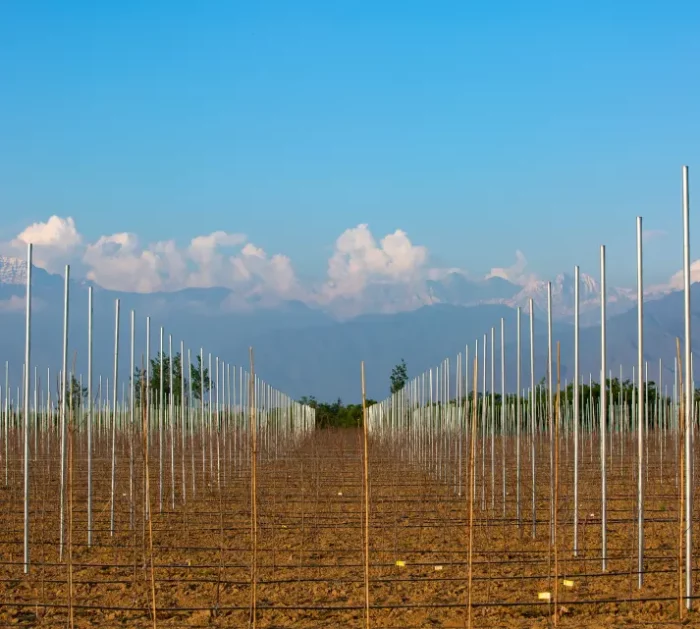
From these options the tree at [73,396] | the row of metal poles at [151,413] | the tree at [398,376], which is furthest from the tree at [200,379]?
the tree at [398,376]

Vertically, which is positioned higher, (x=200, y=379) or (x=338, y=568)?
(x=200, y=379)

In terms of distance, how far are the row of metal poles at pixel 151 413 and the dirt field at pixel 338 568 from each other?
517 mm

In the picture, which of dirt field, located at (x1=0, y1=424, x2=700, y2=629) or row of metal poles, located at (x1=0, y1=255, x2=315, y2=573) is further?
row of metal poles, located at (x1=0, y1=255, x2=315, y2=573)

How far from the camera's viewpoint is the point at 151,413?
17.0m

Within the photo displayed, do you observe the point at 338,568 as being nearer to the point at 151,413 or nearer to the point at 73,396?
the point at 73,396

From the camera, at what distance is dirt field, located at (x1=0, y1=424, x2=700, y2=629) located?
268 inches

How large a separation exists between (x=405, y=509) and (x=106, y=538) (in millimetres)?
3982

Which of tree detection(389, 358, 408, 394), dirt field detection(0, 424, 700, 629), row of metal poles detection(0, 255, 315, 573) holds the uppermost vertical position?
tree detection(389, 358, 408, 394)

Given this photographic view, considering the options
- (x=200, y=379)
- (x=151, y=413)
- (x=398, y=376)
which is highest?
(x=398, y=376)

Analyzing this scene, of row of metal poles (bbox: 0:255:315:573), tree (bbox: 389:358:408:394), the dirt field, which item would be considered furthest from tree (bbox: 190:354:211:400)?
tree (bbox: 389:358:408:394)

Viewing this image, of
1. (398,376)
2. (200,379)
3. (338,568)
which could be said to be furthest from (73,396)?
(398,376)

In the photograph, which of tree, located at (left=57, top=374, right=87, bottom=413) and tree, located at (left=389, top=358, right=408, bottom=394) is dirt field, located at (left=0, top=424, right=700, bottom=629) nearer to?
tree, located at (left=57, top=374, right=87, bottom=413)

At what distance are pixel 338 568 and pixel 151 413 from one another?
9.09 meters

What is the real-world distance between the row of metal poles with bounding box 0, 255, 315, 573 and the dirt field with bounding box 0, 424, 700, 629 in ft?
1.70
